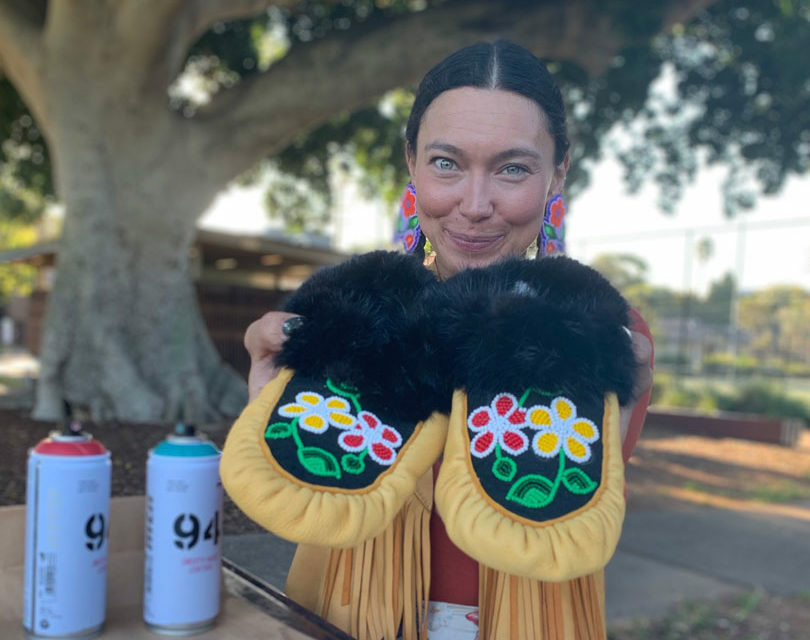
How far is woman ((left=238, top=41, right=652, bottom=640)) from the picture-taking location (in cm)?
127

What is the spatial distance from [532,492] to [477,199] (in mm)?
543

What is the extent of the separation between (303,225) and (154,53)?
302 inches

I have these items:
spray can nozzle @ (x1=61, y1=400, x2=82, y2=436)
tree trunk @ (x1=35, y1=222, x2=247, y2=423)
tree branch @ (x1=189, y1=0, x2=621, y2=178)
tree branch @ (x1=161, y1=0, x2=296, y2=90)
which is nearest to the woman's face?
spray can nozzle @ (x1=61, y1=400, x2=82, y2=436)

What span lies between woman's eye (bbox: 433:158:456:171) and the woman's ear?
0.23m

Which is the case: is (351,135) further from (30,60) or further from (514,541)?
(514,541)

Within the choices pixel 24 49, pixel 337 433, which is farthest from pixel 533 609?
pixel 24 49

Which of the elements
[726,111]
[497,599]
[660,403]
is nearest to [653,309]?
[660,403]

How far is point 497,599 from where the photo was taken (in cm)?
120

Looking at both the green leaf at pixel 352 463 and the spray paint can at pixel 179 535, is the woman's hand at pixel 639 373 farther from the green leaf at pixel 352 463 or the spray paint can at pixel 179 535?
the spray paint can at pixel 179 535

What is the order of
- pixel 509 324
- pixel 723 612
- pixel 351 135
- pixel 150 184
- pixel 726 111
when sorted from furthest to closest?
pixel 351 135 → pixel 726 111 → pixel 150 184 → pixel 723 612 → pixel 509 324

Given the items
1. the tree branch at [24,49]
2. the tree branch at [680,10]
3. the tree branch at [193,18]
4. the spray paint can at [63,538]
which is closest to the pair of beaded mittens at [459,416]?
the spray paint can at [63,538]

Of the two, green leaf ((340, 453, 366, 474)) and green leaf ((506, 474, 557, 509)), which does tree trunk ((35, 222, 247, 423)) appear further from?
green leaf ((506, 474, 557, 509))

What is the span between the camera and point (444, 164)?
1320mm

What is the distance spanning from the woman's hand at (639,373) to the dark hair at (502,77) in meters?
0.41
